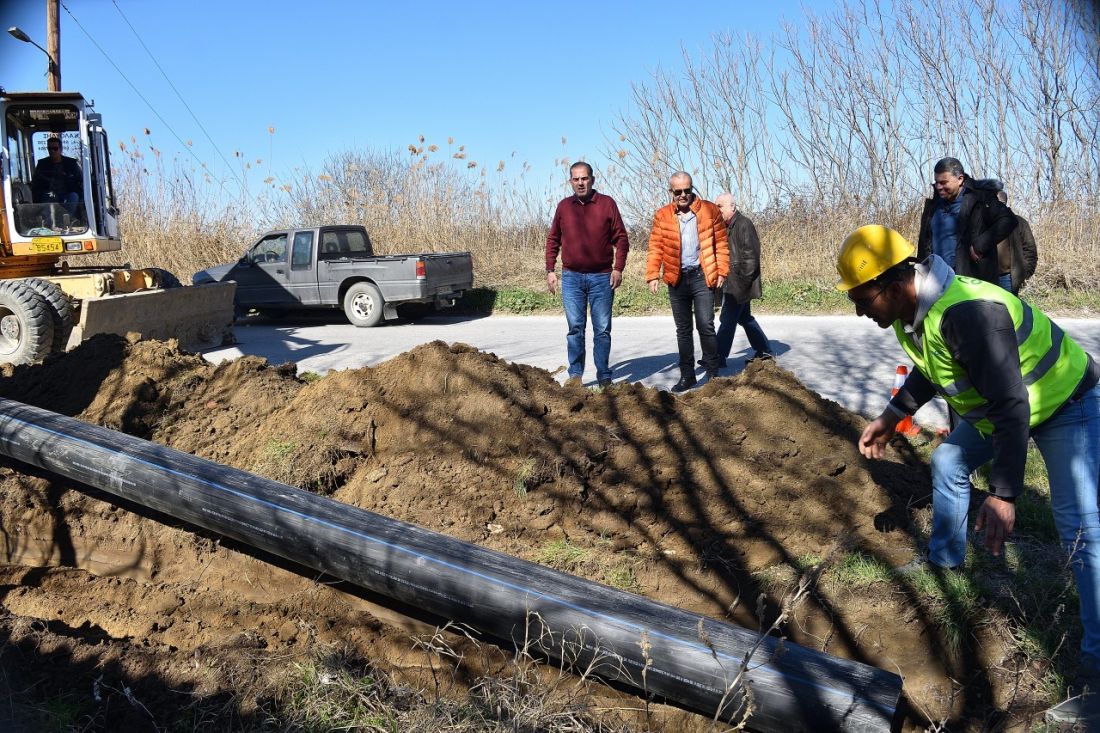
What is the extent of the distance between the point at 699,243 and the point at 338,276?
907 cm

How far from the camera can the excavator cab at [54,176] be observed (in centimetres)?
1109

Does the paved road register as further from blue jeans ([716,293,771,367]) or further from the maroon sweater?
the maroon sweater

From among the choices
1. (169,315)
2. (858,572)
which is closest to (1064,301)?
(858,572)

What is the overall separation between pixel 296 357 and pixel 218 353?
59.0 inches

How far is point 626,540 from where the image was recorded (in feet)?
14.0

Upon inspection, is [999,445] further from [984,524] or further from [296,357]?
[296,357]

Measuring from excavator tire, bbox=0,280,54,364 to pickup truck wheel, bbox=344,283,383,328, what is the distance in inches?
205

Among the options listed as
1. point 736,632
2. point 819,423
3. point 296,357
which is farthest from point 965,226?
point 296,357

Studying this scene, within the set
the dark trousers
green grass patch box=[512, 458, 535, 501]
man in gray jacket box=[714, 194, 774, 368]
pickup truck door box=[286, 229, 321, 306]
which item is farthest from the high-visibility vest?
pickup truck door box=[286, 229, 321, 306]

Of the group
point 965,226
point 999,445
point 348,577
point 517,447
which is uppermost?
point 965,226

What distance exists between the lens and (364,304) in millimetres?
14914

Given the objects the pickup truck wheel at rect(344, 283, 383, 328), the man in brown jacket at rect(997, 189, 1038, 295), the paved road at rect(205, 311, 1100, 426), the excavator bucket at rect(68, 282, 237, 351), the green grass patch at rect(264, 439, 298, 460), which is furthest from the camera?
the pickup truck wheel at rect(344, 283, 383, 328)

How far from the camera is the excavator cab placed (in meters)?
11.1

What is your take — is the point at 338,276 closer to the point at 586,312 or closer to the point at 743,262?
the point at 586,312
